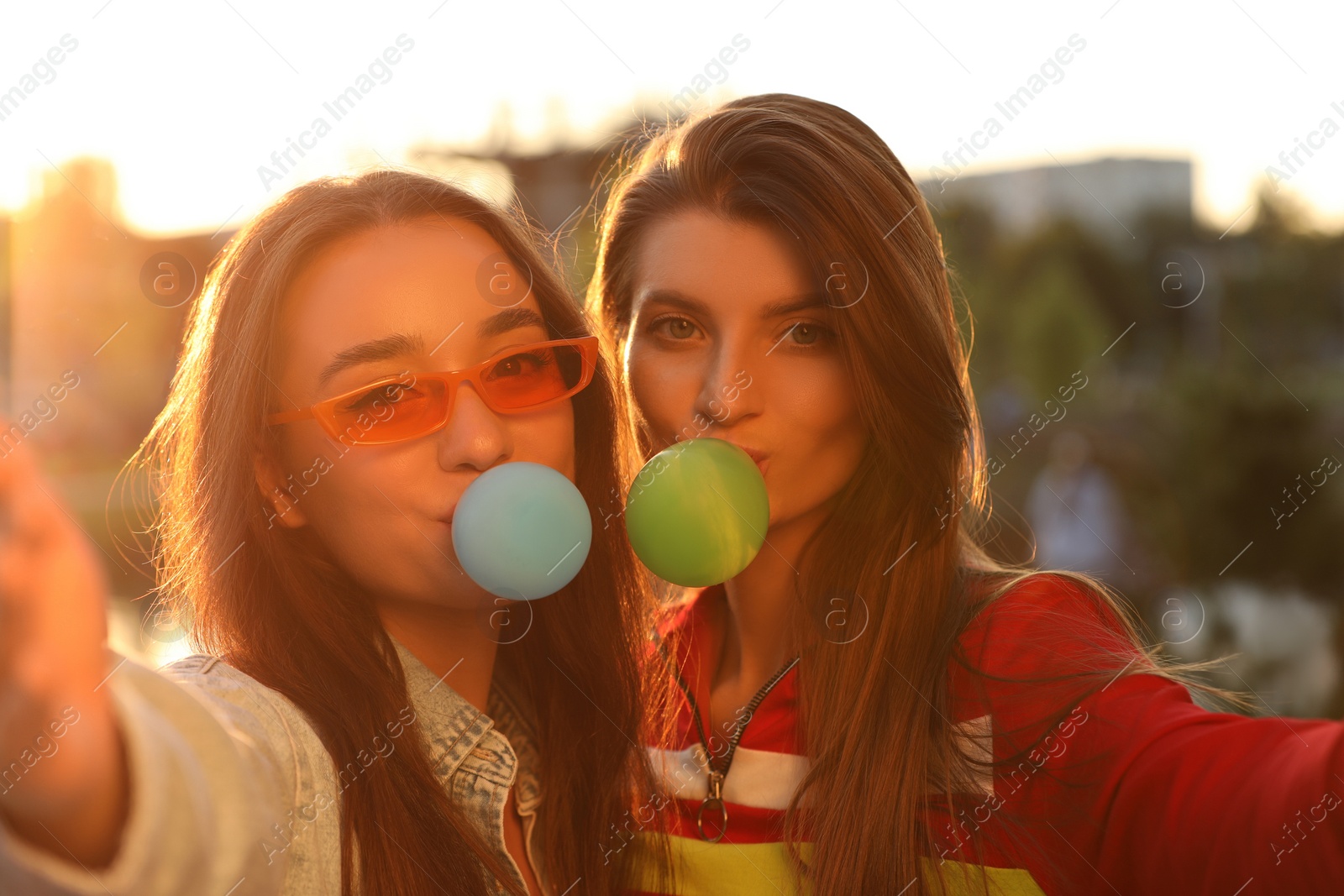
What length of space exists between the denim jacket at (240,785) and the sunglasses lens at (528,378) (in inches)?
23.0

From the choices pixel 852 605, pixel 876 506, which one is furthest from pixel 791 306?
pixel 852 605

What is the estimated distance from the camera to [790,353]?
2.34m

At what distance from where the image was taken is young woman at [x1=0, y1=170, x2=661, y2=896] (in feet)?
6.20

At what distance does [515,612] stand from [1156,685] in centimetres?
141

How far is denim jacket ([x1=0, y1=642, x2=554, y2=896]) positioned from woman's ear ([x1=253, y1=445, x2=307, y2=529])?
342 mm

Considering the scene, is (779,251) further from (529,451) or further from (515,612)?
(515,612)

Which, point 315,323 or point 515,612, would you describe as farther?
point 515,612

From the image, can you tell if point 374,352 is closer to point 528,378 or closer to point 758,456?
point 528,378

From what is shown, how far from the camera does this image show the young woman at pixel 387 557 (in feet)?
6.20

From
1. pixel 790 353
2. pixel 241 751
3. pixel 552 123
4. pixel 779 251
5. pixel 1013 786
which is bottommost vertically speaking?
pixel 552 123

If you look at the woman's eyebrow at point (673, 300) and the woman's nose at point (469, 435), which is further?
the woman's eyebrow at point (673, 300)

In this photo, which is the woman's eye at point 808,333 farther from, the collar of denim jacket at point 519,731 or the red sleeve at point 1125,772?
the collar of denim jacket at point 519,731

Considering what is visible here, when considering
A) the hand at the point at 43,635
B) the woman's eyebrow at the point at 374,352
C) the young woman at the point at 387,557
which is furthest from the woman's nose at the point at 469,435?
the hand at the point at 43,635

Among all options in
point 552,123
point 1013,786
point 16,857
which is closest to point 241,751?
point 16,857
